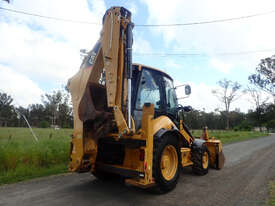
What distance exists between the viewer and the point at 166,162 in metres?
4.48

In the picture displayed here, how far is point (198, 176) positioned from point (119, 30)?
450 centimetres

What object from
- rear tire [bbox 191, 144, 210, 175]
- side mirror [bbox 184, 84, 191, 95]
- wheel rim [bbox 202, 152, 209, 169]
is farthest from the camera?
wheel rim [bbox 202, 152, 209, 169]

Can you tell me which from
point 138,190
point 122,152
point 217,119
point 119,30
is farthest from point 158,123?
point 217,119

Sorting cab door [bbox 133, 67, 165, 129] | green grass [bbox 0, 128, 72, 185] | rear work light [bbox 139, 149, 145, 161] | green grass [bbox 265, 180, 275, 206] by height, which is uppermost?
cab door [bbox 133, 67, 165, 129]

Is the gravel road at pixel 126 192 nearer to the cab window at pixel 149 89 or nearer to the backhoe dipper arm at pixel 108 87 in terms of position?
the backhoe dipper arm at pixel 108 87

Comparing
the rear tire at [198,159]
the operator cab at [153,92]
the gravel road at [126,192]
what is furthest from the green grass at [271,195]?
the operator cab at [153,92]

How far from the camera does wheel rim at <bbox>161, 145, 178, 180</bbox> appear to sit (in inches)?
171

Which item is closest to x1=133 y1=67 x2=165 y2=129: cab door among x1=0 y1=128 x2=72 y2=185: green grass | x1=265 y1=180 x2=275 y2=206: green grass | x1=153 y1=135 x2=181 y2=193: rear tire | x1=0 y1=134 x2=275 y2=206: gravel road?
x1=153 y1=135 x2=181 y2=193: rear tire

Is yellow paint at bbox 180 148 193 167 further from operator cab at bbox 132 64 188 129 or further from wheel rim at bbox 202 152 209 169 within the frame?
operator cab at bbox 132 64 188 129

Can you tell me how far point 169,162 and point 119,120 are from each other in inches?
62.0

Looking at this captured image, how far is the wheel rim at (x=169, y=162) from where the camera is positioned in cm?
435

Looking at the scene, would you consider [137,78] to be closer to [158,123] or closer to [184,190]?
[158,123]

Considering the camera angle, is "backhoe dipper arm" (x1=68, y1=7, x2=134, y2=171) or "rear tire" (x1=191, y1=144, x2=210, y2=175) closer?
"backhoe dipper arm" (x1=68, y1=7, x2=134, y2=171)

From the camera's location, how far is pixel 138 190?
456cm
